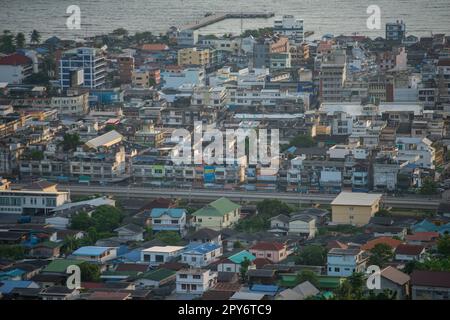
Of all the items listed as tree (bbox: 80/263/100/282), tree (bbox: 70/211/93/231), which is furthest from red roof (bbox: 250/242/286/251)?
tree (bbox: 70/211/93/231)

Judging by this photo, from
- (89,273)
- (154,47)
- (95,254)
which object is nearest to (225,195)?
(95,254)

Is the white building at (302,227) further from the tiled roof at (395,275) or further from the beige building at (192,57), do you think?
the beige building at (192,57)

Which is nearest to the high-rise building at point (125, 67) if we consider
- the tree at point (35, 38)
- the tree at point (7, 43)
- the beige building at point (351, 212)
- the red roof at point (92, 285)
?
the tree at point (7, 43)

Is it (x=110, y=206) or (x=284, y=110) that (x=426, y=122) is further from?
(x=110, y=206)

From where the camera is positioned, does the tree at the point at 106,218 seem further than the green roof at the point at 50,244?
Yes

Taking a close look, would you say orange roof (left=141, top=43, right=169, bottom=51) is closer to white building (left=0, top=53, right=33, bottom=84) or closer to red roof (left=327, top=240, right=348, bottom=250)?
white building (left=0, top=53, right=33, bottom=84)

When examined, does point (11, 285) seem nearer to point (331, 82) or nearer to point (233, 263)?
point (233, 263)
